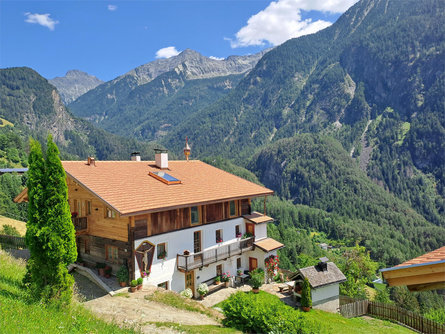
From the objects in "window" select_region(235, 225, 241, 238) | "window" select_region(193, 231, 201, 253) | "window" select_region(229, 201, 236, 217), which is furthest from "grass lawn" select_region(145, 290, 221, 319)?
"window" select_region(229, 201, 236, 217)

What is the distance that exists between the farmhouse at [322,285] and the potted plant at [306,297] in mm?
797

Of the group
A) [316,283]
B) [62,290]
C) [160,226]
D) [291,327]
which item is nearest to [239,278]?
[316,283]

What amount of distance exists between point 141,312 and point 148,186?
31.1 ft

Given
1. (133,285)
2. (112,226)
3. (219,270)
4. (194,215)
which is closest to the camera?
(133,285)

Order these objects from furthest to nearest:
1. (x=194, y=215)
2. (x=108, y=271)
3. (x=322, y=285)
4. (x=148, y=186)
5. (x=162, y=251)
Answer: (x=322, y=285)
(x=194, y=215)
(x=148, y=186)
(x=162, y=251)
(x=108, y=271)

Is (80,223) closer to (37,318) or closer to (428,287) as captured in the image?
(37,318)

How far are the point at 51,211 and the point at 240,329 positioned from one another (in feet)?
35.0

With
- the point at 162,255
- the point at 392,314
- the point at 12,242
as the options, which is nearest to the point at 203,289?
the point at 162,255

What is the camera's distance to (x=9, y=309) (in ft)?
34.5

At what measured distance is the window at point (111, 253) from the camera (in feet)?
71.2

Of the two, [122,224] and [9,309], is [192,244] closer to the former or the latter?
[122,224]

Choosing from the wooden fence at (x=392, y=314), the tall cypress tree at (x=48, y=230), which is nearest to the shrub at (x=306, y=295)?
the wooden fence at (x=392, y=314)

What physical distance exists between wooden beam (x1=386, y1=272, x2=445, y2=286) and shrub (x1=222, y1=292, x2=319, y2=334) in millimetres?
8624

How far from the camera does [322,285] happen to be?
26.0 m
